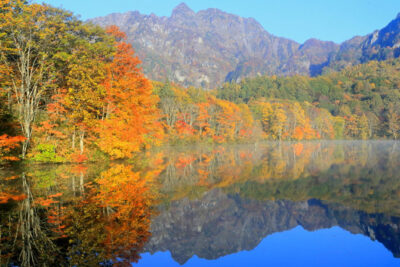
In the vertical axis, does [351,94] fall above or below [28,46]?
above

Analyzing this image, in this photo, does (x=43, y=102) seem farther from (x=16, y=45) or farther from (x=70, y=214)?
(x=70, y=214)

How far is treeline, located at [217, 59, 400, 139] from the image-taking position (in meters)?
86.9

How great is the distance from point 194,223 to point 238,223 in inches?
52.2

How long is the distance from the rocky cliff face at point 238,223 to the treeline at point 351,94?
80.6 m

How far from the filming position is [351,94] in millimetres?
110625

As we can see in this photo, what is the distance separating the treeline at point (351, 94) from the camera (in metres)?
86.9

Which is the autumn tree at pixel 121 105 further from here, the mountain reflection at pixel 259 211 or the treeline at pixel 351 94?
the treeline at pixel 351 94

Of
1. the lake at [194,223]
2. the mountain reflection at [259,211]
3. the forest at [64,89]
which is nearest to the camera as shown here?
the lake at [194,223]

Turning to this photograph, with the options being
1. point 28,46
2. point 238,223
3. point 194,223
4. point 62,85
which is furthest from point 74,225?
point 62,85

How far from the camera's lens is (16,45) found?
17.7 m

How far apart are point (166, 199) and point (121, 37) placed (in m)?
18.0

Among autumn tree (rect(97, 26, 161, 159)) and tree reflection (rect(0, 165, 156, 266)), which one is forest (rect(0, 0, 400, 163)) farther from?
tree reflection (rect(0, 165, 156, 266))

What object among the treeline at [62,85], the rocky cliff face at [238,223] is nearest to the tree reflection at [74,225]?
the rocky cliff face at [238,223]

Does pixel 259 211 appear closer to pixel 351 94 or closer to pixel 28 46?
pixel 28 46
